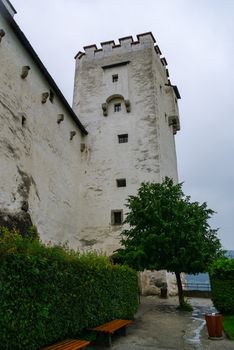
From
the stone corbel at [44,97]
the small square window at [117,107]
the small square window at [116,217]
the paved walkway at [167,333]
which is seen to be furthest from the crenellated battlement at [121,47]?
the paved walkway at [167,333]

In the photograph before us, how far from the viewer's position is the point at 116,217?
19.8m

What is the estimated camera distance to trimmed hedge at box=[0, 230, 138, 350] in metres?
4.84

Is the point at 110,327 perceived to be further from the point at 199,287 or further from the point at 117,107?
the point at 117,107

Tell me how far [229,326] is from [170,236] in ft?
14.7

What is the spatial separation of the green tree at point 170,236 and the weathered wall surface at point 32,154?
4.40 m

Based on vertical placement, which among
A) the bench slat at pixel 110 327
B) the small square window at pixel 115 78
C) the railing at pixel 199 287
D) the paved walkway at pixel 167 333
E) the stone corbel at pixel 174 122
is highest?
the small square window at pixel 115 78

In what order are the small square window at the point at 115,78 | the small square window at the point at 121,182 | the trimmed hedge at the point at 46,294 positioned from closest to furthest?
the trimmed hedge at the point at 46,294 → the small square window at the point at 121,182 → the small square window at the point at 115,78

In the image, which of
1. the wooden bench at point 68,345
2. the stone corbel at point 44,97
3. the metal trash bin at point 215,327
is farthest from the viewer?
the stone corbel at point 44,97

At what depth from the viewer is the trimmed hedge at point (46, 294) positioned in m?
4.84

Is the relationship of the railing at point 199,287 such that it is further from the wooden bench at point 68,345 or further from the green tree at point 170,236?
the wooden bench at point 68,345

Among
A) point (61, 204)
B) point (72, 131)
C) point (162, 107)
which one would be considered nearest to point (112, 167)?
point (72, 131)

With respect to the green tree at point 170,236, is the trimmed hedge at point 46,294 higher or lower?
lower

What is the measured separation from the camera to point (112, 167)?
21.0m

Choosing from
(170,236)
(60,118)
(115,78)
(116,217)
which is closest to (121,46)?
(115,78)
